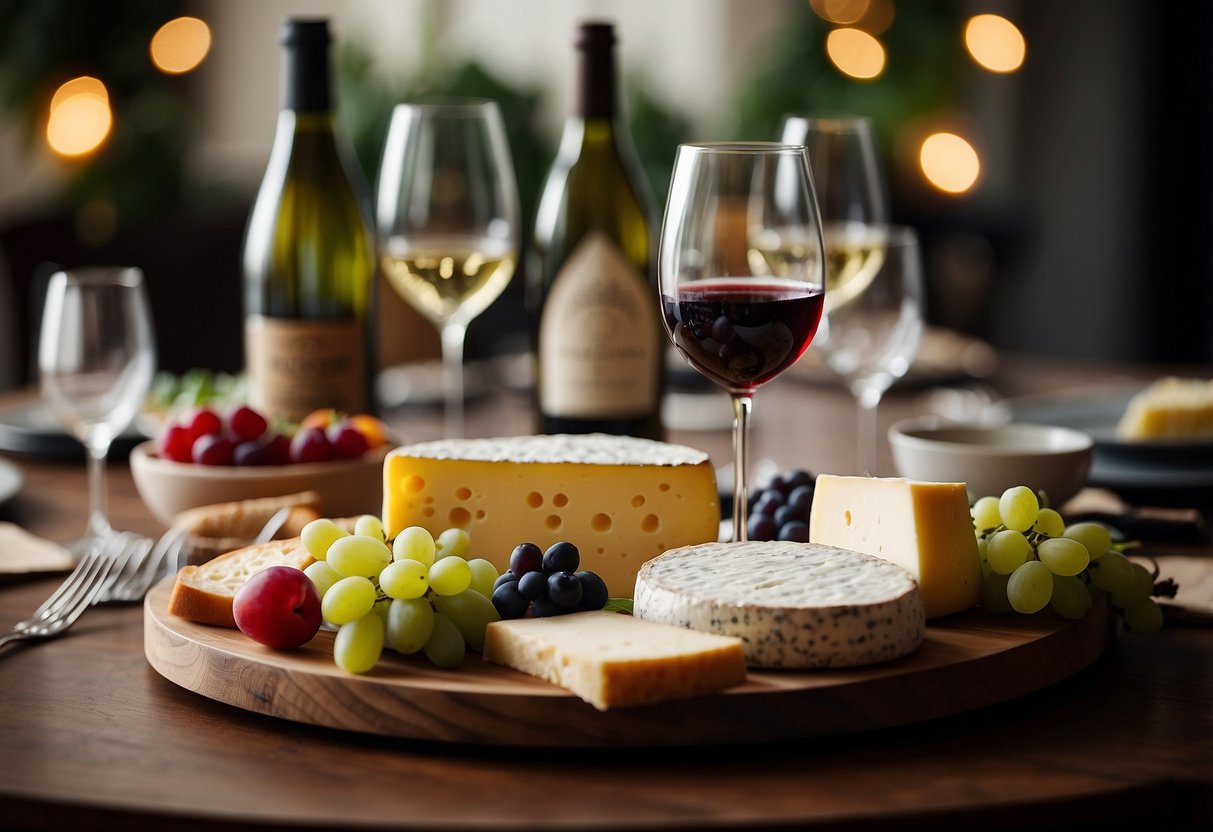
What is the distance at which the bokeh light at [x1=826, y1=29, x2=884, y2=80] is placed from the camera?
4.97 m

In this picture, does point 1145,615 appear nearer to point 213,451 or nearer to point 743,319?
point 743,319

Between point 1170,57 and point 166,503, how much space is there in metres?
5.31

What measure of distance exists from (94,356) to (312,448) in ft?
0.87

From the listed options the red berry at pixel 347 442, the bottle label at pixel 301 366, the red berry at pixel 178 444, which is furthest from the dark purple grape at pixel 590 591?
the bottle label at pixel 301 366

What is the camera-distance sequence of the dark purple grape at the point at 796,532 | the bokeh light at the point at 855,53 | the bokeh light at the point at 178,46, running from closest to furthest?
the dark purple grape at the point at 796,532 < the bokeh light at the point at 178,46 < the bokeh light at the point at 855,53

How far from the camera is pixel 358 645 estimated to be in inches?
35.7

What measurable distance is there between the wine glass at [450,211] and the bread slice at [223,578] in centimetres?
67

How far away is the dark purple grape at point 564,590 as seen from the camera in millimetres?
958

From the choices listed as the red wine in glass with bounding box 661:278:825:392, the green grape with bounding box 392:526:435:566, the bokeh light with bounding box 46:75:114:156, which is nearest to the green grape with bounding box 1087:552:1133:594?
the red wine in glass with bounding box 661:278:825:392

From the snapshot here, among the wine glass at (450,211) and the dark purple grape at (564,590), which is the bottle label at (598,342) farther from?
the dark purple grape at (564,590)

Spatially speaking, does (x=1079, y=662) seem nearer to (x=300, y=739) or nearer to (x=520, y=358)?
(x=300, y=739)

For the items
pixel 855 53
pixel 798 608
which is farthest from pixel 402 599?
pixel 855 53

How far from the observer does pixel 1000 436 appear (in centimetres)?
146

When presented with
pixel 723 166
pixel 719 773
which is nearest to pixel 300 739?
pixel 719 773
